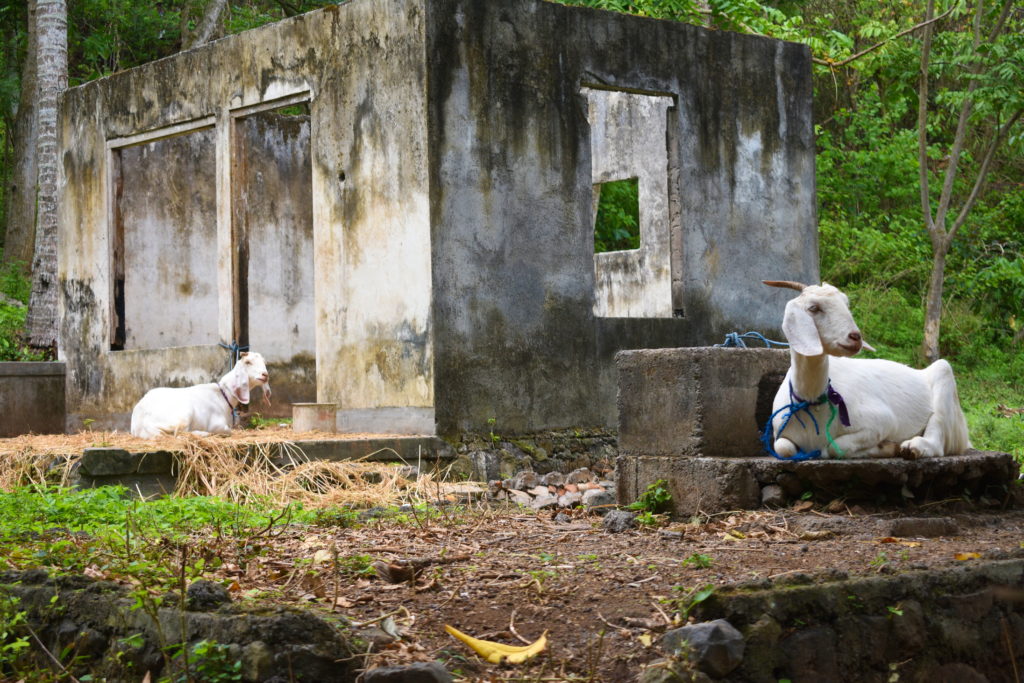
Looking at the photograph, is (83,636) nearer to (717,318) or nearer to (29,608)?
(29,608)

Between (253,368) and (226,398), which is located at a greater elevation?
(253,368)

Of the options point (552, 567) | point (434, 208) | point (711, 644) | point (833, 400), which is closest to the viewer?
point (711, 644)

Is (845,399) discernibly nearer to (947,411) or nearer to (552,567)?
(947,411)

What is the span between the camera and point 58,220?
1346 cm

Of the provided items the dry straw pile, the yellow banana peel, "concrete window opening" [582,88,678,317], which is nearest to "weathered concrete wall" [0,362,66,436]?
the dry straw pile

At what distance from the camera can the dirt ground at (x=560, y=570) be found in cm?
439

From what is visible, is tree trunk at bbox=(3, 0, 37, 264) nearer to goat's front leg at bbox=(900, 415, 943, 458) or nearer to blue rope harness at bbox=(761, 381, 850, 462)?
blue rope harness at bbox=(761, 381, 850, 462)

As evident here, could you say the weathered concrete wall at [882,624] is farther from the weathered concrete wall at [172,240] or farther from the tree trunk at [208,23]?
the tree trunk at [208,23]

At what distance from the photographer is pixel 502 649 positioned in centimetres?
435

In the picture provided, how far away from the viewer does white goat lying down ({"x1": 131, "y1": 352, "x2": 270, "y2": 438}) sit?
10188 mm

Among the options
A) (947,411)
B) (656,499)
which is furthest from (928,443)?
(656,499)

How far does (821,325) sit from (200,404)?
5.81 metres


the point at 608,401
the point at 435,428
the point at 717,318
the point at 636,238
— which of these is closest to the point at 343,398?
the point at 435,428

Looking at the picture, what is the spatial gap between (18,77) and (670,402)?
18784 mm
